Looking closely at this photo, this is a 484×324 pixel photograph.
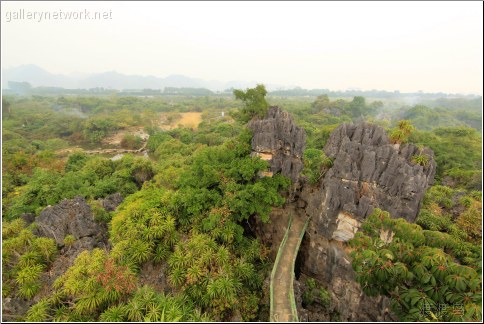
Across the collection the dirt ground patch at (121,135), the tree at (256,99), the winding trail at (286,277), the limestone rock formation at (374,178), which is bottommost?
the winding trail at (286,277)

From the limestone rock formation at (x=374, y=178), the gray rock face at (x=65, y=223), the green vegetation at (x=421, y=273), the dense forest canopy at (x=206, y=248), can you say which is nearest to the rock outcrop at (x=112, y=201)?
the dense forest canopy at (x=206, y=248)

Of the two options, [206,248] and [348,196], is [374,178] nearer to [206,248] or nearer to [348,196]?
[348,196]

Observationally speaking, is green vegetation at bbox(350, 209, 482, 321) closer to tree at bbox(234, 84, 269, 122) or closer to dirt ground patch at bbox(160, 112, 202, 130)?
tree at bbox(234, 84, 269, 122)

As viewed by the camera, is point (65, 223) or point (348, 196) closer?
point (348, 196)

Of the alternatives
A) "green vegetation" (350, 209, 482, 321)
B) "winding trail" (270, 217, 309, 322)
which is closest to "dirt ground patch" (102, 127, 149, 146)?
"winding trail" (270, 217, 309, 322)

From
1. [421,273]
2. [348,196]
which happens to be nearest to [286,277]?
[348,196]

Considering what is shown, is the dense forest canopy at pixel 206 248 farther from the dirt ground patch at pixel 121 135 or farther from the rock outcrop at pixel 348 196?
the dirt ground patch at pixel 121 135
